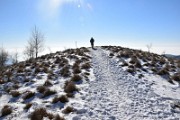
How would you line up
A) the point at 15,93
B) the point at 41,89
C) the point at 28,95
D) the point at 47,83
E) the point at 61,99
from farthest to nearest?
1. the point at 47,83
2. the point at 41,89
3. the point at 15,93
4. the point at 28,95
5. the point at 61,99

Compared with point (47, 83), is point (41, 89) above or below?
below

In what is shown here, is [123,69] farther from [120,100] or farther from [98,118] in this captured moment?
[98,118]

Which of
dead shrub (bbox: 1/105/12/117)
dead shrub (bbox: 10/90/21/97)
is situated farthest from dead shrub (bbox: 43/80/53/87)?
dead shrub (bbox: 1/105/12/117)

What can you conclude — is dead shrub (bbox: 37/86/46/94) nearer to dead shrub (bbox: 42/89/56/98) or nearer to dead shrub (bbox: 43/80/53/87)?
dead shrub (bbox: 42/89/56/98)

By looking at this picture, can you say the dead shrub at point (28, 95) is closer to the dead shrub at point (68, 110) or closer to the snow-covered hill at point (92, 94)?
the snow-covered hill at point (92, 94)

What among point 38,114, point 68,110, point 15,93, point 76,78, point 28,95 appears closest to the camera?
Result: point 38,114

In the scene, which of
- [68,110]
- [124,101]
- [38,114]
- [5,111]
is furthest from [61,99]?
[124,101]

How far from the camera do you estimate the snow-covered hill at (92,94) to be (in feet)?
29.1

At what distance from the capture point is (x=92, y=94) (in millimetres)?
11266

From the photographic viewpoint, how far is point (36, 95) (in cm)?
1116

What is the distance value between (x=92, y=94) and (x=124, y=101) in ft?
6.40

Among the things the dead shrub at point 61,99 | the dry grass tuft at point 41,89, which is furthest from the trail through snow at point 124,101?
the dry grass tuft at point 41,89

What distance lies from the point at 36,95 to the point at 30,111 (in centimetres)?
211

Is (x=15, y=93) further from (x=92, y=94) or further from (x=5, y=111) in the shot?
(x=92, y=94)
